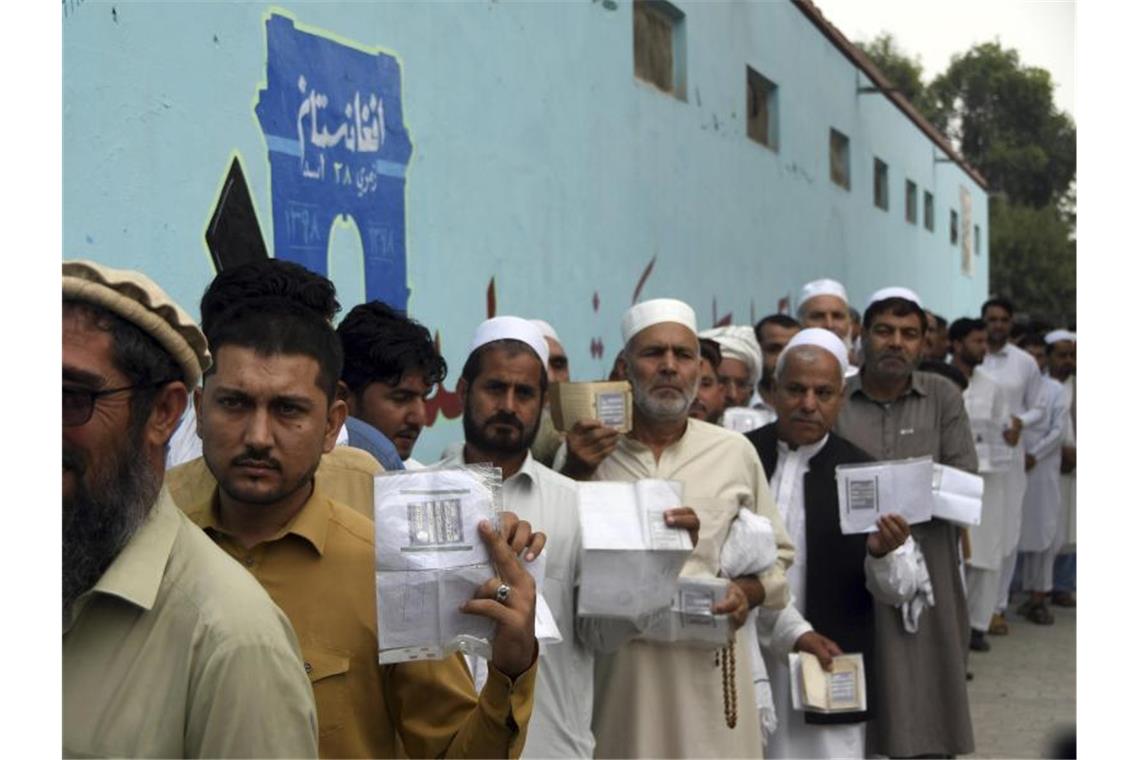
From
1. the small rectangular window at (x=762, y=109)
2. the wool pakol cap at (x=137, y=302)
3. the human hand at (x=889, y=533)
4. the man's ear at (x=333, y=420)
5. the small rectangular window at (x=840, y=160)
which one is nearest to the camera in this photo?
the wool pakol cap at (x=137, y=302)

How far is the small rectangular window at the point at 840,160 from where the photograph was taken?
54.4 ft

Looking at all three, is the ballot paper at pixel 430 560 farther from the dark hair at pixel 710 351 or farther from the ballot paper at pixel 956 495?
the dark hair at pixel 710 351

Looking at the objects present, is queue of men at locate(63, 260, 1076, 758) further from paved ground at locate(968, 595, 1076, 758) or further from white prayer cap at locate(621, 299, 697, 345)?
paved ground at locate(968, 595, 1076, 758)

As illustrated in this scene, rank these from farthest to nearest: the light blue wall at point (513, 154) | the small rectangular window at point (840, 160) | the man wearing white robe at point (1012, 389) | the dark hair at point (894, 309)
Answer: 1. the small rectangular window at point (840, 160)
2. the man wearing white robe at point (1012, 389)
3. the dark hair at point (894, 309)
4. the light blue wall at point (513, 154)

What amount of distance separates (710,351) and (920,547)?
→ 43.5 inches

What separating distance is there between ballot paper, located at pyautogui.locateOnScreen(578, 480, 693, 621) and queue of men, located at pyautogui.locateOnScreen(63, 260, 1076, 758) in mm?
67

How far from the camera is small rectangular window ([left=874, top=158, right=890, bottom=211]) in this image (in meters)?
19.0

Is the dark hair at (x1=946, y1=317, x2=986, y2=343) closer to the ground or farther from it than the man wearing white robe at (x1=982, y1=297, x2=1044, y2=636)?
farther from it

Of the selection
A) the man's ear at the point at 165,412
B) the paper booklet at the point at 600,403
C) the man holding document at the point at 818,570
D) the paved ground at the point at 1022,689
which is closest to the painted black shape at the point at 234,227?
the paper booklet at the point at 600,403

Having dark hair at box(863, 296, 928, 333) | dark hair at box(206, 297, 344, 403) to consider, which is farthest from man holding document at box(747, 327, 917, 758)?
dark hair at box(206, 297, 344, 403)

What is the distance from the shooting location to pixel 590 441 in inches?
172

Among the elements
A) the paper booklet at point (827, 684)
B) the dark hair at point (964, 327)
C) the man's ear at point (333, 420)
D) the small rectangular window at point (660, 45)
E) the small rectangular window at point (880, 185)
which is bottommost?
the paper booklet at point (827, 684)

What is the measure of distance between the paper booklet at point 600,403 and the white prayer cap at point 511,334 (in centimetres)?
21

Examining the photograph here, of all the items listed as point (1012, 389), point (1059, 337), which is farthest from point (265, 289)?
point (1059, 337)
